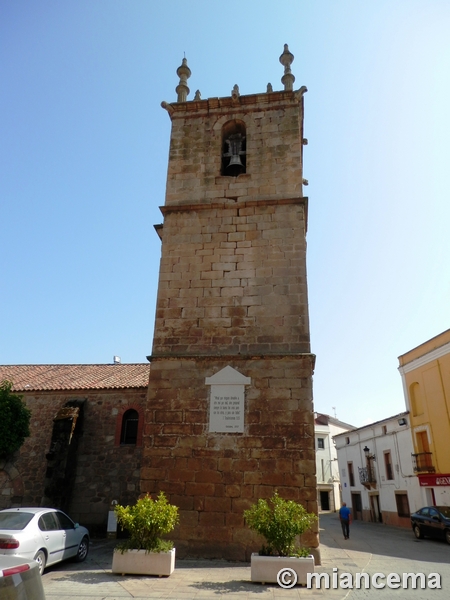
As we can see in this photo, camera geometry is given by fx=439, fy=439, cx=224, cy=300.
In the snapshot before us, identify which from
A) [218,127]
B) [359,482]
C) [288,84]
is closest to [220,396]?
[218,127]

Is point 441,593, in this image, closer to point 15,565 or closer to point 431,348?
point 15,565

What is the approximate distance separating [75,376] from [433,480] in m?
15.2

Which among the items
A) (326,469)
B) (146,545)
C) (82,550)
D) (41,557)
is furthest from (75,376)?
(326,469)

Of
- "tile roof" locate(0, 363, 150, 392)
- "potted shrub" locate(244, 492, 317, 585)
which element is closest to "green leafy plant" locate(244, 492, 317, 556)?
"potted shrub" locate(244, 492, 317, 585)

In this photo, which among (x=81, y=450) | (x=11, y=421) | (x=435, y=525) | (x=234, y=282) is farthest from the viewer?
(x=435, y=525)

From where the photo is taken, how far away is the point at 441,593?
5.98 metres

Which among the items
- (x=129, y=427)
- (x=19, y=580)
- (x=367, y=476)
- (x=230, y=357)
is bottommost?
(x=19, y=580)

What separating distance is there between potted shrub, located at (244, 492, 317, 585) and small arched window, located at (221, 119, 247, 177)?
7.65 metres

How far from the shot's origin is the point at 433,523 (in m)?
14.4

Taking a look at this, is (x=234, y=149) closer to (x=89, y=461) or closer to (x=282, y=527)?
(x=282, y=527)

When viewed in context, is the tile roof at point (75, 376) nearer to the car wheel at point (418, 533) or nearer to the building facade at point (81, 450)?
the building facade at point (81, 450)

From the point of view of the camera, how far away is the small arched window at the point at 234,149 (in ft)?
35.9

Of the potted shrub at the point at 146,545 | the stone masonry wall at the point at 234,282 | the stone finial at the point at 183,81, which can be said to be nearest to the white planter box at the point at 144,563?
the potted shrub at the point at 146,545

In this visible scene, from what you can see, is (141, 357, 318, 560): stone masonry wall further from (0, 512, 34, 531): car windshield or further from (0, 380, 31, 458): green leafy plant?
(0, 380, 31, 458): green leafy plant
